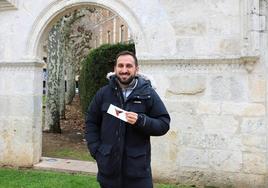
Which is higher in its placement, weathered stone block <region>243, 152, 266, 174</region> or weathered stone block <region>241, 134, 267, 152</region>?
weathered stone block <region>241, 134, 267, 152</region>

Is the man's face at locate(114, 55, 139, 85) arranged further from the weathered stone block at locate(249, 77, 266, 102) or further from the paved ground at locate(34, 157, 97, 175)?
the paved ground at locate(34, 157, 97, 175)

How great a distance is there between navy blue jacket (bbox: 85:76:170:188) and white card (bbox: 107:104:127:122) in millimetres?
79

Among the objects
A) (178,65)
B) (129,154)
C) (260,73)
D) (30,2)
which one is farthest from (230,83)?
(30,2)

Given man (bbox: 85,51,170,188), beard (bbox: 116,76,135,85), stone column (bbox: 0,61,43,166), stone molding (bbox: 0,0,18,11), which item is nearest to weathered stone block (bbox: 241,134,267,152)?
man (bbox: 85,51,170,188)

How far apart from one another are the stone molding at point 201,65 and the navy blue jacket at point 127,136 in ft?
9.42

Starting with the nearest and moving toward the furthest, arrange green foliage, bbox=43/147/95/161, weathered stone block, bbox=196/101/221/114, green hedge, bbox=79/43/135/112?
weathered stone block, bbox=196/101/221/114 → green foliage, bbox=43/147/95/161 → green hedge, bbox=79/43/135/112

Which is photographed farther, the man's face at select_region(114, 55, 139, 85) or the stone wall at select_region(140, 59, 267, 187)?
the stone wall at select_region(140, 59, 267, 187)

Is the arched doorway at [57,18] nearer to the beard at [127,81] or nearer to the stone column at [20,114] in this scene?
the stone column at [20,114]

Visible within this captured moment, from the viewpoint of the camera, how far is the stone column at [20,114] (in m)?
6.99

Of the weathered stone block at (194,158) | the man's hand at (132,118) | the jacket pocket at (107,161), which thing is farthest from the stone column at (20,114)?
the man's hand at (132,118)

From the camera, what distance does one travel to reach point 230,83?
5.75m

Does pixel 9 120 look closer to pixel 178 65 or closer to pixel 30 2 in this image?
pixel 30 2

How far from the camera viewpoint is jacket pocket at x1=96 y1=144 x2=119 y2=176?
9.89ft

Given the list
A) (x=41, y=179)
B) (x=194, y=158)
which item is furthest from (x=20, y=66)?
(x=194, y=158)
